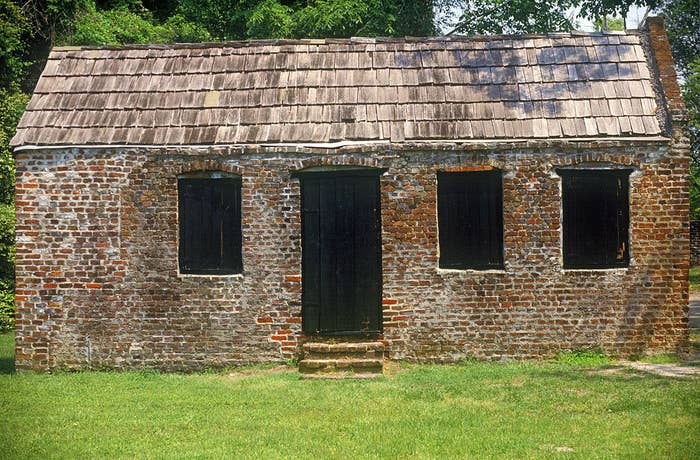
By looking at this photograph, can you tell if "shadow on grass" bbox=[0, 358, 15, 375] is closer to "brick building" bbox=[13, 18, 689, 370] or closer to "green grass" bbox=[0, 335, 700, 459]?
"brick building" bbox=[13, 18, 689, 370]

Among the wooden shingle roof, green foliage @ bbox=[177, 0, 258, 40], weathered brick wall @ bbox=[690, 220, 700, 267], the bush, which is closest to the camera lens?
the wooden shingle roof

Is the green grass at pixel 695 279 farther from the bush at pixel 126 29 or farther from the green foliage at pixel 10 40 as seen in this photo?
the green foliage at pixel 10 40

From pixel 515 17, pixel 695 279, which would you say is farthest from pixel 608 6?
pixel 695 279

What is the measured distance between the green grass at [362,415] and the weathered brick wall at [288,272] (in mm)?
563

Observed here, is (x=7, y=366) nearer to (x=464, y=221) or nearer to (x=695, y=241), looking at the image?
(x=464, y=221)

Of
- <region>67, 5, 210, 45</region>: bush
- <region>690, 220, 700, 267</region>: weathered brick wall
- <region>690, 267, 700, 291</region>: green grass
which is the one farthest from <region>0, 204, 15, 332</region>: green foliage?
<region>690, 220, 700, 267</region>: weathered brick wall

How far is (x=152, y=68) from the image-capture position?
13164mm

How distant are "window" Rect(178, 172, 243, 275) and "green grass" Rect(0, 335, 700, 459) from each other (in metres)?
1.81

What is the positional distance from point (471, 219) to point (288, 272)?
2.96 m

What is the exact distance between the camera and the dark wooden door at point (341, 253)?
39.2ft

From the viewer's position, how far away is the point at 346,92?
496 inches

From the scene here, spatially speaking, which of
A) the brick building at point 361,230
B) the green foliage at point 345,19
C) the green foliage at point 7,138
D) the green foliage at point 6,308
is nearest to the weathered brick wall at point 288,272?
the brick building at point 361,230

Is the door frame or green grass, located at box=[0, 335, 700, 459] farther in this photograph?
the door frame

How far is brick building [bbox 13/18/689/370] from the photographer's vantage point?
38.7 ft
